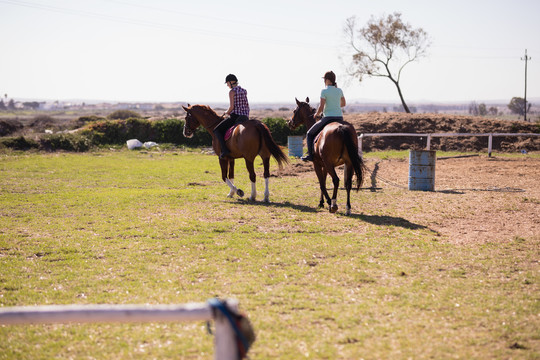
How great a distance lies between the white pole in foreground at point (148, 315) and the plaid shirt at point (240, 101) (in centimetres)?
1040

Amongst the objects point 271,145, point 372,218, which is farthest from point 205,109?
point 372,218

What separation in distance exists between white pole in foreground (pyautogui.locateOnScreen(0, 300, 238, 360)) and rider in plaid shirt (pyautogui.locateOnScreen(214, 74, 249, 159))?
33.7ft

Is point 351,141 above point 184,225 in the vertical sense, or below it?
above

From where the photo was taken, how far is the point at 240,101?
13.3 m

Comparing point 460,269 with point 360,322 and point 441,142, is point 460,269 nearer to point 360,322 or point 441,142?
point 360,322

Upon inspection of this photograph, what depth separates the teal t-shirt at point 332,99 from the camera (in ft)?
37.8

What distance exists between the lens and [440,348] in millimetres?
4609

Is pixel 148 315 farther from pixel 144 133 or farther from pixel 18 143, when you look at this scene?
pixel 144 133

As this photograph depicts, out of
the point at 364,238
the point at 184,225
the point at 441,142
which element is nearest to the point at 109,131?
the point at 441,142

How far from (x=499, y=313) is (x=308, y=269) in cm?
259

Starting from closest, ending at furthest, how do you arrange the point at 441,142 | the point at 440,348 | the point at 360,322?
the point at 440,348 → the point at 360,322 → the point at 441,142

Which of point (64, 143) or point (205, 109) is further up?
point (205, 109)

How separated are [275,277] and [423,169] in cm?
899

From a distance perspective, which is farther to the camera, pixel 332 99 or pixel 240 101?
pixel 240 101
